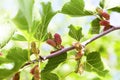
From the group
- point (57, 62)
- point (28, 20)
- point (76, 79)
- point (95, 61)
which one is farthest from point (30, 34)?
point (76, 79)

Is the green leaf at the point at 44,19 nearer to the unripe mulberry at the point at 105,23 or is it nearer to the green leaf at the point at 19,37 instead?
the green leaf at the point at 19,37

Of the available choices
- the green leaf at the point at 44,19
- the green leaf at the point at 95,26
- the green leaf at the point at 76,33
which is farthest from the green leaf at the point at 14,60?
the green leaf at the point at 95,26

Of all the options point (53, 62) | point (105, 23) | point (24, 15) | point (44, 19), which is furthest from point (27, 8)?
point (105, 23)

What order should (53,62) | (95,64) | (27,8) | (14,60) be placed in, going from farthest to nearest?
(95,64), (53,62), (14,60), (27,8)

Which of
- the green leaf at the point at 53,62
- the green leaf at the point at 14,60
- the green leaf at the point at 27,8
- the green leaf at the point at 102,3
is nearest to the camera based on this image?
the green leaf at the point at 27,8

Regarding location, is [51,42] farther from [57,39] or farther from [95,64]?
[95,64]

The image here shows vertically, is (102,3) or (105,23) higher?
(102,3)

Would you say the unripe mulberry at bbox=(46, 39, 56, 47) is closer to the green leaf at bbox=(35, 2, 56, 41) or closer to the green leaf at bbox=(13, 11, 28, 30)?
the green leaf at bbox=(35, 2, 56, 41)
